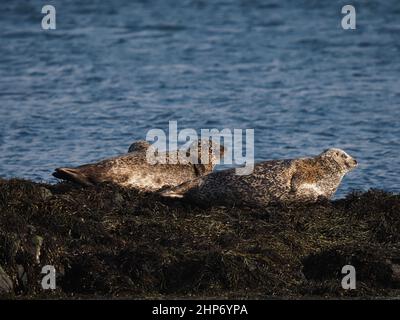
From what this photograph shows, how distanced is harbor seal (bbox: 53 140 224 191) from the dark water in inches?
53.8

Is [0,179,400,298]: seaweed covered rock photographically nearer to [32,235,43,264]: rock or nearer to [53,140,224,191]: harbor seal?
[32,235,43,264]: rock

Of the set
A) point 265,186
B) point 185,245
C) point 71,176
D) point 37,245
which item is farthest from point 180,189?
point 37,245

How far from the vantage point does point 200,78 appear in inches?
709

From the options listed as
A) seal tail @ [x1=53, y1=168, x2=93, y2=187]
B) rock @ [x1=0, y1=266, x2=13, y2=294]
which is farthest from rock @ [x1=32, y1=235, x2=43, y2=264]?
seal tail @ [x1=53, y1=168, x2=93, y2=187]

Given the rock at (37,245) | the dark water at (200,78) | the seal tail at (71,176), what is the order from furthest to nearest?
the dark water at (200,78) → the seal tail at (71,176) → the rock at (37,245)

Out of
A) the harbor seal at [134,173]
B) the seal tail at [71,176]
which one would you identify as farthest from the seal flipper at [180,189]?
the seal tail at [71,176]

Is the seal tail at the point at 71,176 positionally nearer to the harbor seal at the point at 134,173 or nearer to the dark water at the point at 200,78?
the harbor seal at the point at 134,173

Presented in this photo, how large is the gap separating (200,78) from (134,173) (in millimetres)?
7128

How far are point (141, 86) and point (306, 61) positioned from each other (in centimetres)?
317

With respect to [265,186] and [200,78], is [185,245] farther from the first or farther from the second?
[200,78]

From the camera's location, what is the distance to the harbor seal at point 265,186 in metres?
10.6

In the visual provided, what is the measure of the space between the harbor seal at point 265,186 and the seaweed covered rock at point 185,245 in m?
0.18

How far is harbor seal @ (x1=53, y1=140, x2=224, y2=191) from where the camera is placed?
10.9 meters
